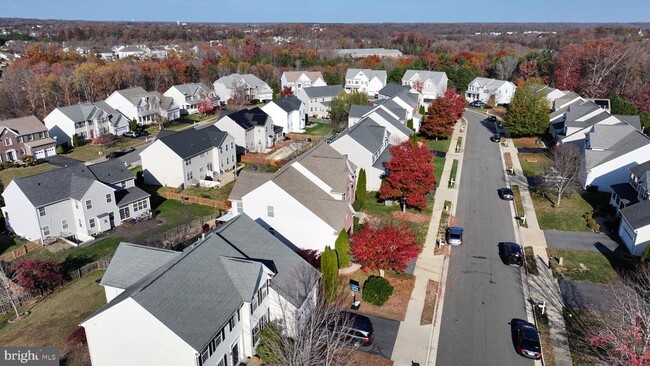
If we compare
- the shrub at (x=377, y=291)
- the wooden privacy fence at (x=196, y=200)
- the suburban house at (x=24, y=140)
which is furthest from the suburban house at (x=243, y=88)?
the shrub at (x=377, y=291)

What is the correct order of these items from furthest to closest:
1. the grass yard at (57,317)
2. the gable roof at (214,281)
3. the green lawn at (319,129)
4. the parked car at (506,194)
→ the green lawn at (319,129) < the parked car at (506,194) < the grass yard at (57,317) < the gable roof at (214,281)

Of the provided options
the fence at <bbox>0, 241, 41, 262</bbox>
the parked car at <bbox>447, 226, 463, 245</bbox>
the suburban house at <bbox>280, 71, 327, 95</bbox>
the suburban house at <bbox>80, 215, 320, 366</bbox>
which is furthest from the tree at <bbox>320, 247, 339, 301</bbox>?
the suburban house at <bbox>280, 71, 327, 95</bbox>

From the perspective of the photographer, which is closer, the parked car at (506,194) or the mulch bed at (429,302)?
the mulch bed at (429,302)

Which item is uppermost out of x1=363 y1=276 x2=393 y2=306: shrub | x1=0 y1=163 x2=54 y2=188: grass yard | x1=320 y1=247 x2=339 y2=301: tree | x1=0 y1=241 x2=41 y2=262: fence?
x1=320 y1=247 x2=339 y2=301: tree

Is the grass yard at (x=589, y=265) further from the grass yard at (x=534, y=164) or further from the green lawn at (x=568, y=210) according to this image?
the grass yard at (x=534, y=164)

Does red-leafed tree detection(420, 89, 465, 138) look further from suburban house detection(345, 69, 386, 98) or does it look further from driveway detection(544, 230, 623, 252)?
suburban house detection(345, 69, 386, 98)

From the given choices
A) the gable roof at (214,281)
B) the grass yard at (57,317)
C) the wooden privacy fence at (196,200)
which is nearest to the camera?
the gable roof at (214,281)

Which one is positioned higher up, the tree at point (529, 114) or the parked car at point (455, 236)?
the tree at point (529, 114)

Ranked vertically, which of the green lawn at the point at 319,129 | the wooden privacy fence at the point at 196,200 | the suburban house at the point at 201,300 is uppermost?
the suburban house at the point at 201,300
